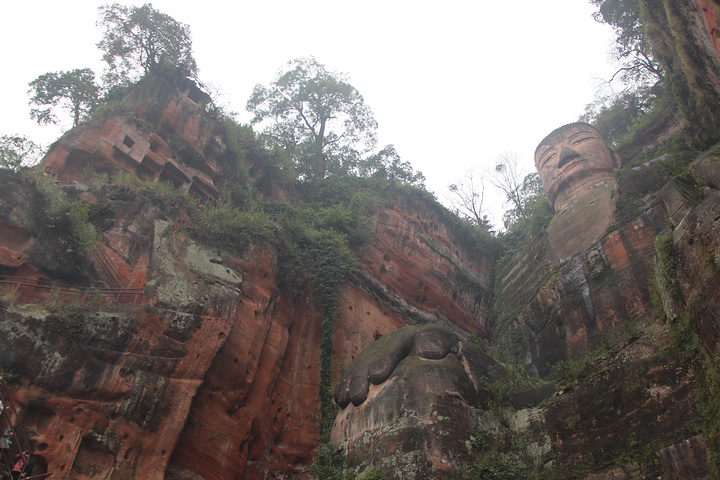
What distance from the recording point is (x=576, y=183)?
21.5 metres

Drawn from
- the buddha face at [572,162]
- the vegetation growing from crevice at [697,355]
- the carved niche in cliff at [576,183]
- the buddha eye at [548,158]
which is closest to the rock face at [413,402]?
the vegetation growing from crevice at [697,355]

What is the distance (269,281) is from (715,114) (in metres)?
12.0

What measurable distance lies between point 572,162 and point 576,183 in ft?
3.37

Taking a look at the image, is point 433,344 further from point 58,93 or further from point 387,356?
point 58,93

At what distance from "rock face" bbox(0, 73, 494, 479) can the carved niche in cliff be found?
6414 mm

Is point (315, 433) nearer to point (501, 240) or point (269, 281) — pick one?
point (269, 281)

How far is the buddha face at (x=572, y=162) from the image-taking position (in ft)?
69.7

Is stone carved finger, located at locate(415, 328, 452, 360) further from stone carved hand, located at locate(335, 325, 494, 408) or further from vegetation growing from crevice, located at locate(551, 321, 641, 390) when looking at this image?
vegetation growing from crevice, located at locate(551, 321, 641, 390)

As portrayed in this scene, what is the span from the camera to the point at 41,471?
29.1 ft

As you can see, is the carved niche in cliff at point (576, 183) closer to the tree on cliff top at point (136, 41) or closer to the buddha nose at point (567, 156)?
the buddha nose at point (567, 156)

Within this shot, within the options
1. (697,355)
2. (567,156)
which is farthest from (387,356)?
(567,156)

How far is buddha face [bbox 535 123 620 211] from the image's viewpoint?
21250 mm

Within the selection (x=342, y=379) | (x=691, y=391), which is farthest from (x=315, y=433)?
(x=691, y=391)

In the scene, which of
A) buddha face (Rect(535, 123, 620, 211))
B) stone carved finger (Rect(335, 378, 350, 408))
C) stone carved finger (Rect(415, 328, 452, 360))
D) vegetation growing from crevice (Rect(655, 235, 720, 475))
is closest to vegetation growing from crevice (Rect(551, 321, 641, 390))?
vegetation growing from crevice (Rect(655, 235, 720, 475))
